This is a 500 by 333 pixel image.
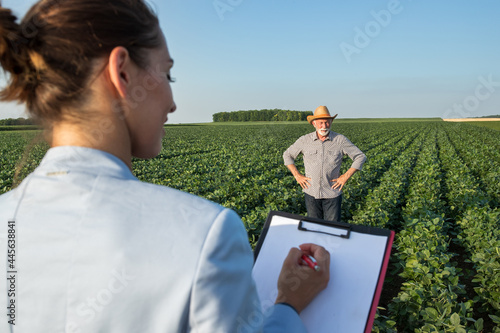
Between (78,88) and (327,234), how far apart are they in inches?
39.6

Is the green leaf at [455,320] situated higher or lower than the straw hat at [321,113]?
lower

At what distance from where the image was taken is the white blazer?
0.68 metres

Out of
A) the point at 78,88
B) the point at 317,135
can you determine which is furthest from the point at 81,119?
the point at 317,135

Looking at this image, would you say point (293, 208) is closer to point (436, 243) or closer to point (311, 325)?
point (436, 243)

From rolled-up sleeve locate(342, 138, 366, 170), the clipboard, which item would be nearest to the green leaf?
the clipboard

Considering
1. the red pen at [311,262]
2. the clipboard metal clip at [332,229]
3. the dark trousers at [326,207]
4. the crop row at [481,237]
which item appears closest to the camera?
the red pen at [311,262]

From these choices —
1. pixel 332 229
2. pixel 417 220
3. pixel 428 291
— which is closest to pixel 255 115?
pixel 417 220

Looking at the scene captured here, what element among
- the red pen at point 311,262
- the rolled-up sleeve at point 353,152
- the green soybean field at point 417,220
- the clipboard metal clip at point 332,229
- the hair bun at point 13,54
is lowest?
the green soybean field at point 417,220

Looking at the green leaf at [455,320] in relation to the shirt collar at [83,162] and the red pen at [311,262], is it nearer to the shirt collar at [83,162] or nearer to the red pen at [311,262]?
the red pen at [311,262]

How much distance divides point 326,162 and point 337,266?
11.5 ft

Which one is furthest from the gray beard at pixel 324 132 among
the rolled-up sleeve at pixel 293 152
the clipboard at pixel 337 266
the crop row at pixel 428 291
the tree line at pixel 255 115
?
the tree line at pixel 255 115

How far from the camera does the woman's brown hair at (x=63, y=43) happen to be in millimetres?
776

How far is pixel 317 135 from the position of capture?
15.9ft

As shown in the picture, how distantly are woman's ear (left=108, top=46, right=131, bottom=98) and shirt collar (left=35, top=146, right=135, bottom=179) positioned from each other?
0.15m
